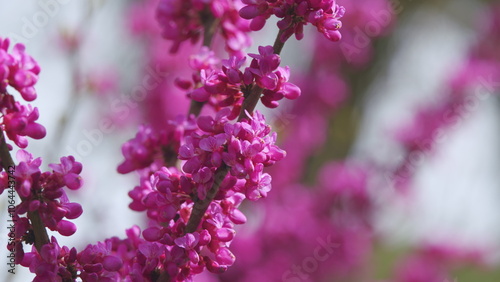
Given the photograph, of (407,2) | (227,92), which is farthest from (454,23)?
(227,92)

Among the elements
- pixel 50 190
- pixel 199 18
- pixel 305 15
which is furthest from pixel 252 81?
pixel 199 18

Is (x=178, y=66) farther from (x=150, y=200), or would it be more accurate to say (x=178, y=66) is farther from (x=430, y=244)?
(x=150, y=200)

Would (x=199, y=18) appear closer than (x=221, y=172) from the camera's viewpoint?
No

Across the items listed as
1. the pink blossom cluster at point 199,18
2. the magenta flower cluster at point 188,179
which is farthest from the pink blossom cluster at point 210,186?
the pink blossom cluster at point 199,18

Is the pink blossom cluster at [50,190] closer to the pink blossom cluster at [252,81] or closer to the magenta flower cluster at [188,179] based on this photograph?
the magenta flower cluster at [188,179]

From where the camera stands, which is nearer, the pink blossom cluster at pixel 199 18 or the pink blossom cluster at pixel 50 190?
the pink blossom cluster at pixel 50 190

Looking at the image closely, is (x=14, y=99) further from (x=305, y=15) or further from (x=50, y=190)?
(x=305, y=15)
